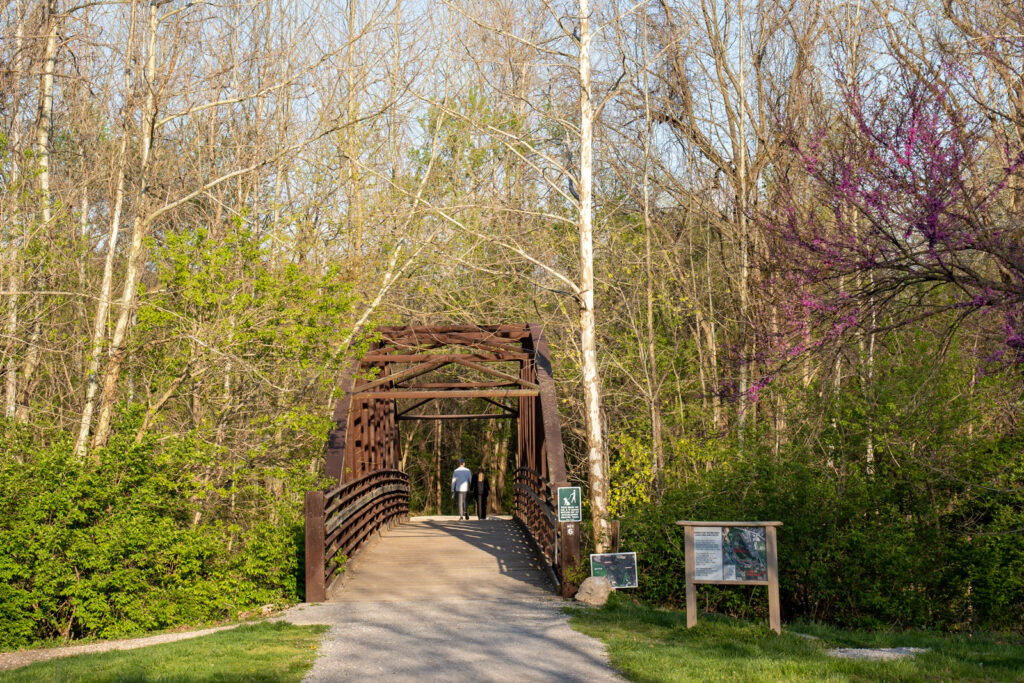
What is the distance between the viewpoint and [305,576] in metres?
12.1

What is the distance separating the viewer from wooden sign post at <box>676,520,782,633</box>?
8836mm

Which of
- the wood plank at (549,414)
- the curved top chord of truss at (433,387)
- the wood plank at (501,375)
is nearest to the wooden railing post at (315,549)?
the curved top chord of truss at (433,387)

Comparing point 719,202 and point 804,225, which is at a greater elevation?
point 719,202

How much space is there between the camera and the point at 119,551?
37.3 feet

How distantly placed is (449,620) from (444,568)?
4.70 meters

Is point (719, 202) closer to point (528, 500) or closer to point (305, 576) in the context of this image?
→ point (528, 500)

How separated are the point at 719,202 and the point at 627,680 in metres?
17.6

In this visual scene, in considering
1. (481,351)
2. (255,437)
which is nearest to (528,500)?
(481,351)

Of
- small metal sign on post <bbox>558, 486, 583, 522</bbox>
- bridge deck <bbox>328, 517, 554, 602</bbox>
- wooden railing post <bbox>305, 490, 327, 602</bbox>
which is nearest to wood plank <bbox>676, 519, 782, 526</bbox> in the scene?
small metal sign on post <bbox>558, 486, 583, 522</bbox>

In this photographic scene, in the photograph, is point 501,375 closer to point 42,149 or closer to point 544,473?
point 544,473

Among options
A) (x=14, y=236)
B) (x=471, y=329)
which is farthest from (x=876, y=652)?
(x=14, y=236)

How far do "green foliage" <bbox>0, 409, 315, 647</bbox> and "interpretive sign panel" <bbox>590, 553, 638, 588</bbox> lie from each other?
379 centimetres

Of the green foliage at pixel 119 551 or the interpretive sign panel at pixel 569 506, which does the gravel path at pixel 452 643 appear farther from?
the green foliage at pixel 119 551

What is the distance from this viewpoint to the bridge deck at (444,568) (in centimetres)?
1276
